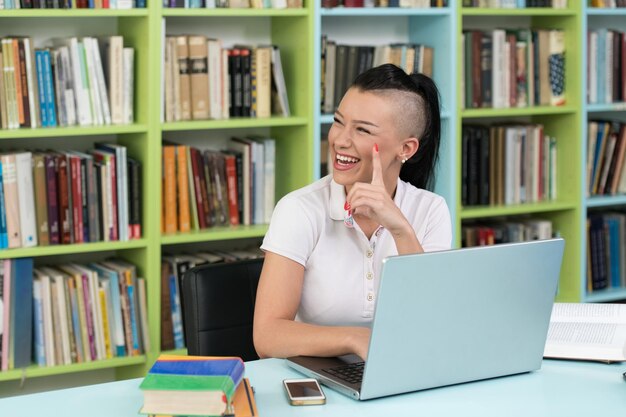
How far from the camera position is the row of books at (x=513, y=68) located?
11.7 ft

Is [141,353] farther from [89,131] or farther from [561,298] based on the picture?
[561,298]

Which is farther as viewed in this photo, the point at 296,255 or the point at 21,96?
the point at 21,96

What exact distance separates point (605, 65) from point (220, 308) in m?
2.30

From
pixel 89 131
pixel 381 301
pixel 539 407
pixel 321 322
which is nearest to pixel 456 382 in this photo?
pixel 539 407

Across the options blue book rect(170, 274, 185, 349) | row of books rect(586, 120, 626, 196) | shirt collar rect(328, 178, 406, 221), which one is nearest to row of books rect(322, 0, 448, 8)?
row of books rect(586, 120, 626, 196)

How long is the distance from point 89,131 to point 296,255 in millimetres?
1171

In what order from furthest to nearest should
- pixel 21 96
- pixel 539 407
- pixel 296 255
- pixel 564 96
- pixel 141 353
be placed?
pixel 564 96 → pixel 141 353 → pixel 21 96 → pixel 296 255 → pixel 539 407

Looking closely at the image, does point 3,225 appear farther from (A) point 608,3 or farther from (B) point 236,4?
(A) point 608,3

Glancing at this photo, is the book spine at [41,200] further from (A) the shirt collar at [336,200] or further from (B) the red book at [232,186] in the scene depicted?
(A) the shirt collar at [336,200]

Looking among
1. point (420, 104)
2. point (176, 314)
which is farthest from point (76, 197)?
point (420, 104)

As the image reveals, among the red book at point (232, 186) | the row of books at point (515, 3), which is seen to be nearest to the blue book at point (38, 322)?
the red book at point (232, 186)

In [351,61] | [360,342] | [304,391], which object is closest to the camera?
[304,391]

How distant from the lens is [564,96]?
12.3 ft

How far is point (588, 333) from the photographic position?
1.92m
